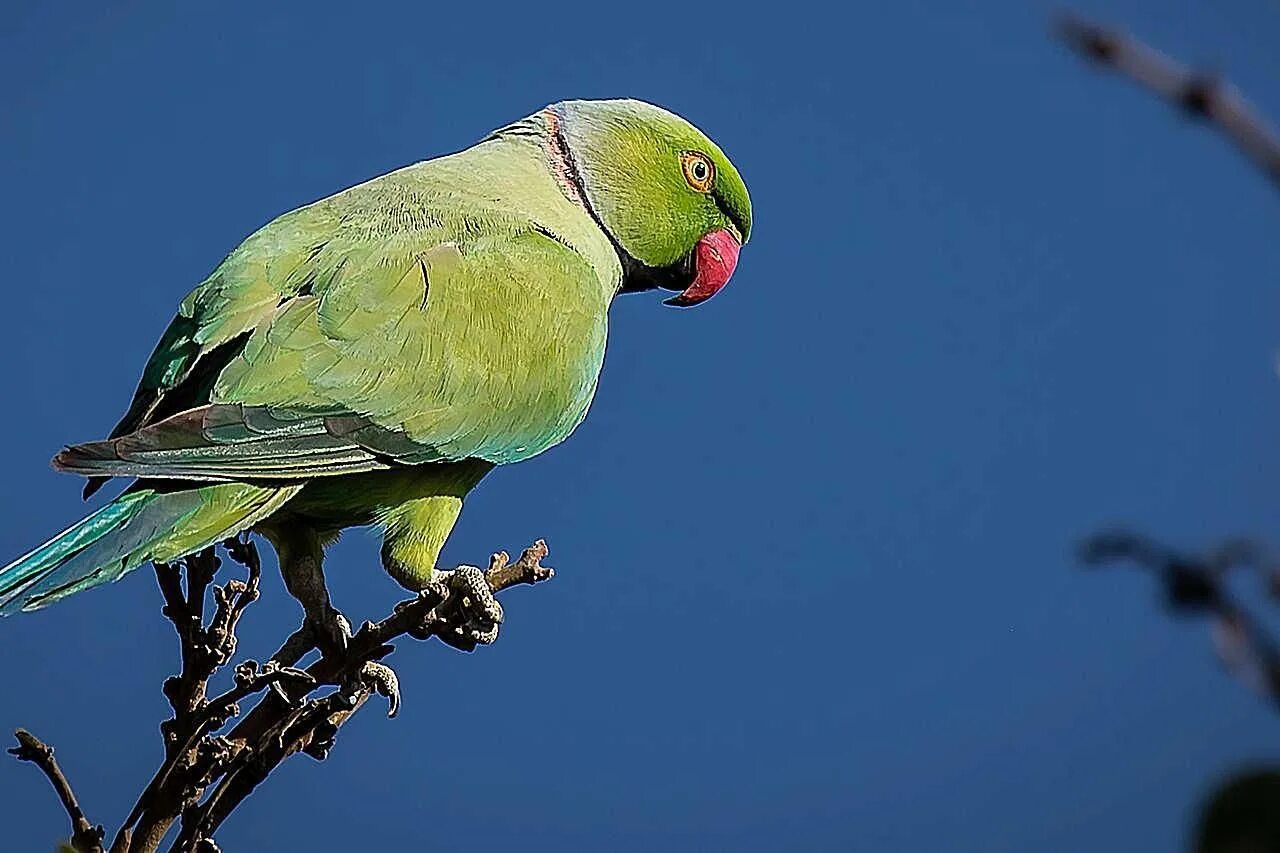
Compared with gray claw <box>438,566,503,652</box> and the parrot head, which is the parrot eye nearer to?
the parrot head

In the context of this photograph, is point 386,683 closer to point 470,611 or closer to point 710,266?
point 470,611

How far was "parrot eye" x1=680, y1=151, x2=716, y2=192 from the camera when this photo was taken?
12.6 ft

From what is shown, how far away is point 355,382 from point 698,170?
145 centimetres

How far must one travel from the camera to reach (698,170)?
3.86m

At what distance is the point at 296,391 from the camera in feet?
8.67

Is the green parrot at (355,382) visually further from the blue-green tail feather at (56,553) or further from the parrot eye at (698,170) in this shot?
the parrot eye at (698,170)

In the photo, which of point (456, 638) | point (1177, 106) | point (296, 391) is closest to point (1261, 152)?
point (1177, 106)

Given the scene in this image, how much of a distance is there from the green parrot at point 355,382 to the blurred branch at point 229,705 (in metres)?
0.15

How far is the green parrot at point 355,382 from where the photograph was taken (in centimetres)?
235

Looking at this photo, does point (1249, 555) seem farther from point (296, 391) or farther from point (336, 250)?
point (336, 250)

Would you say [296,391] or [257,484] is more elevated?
[296,391]

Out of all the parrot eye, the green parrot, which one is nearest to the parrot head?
the parrot eye

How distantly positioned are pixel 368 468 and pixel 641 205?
1.31 metres

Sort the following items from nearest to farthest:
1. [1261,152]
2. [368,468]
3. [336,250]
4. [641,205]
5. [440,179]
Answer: [1261,152], [368,468], [336,250], [440,179], [641,205]
